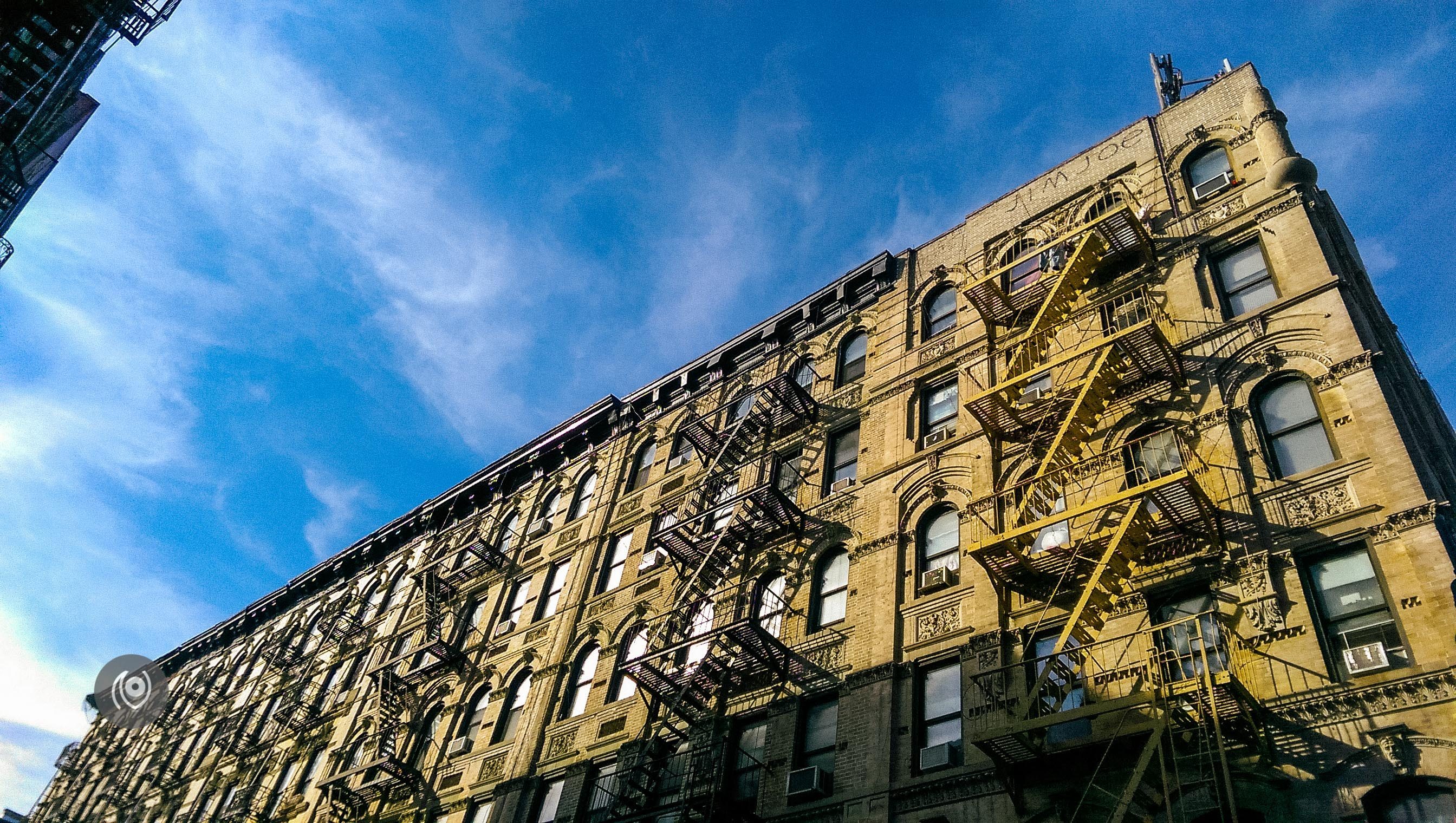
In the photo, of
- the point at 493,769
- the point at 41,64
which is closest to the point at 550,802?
the point at 493,769

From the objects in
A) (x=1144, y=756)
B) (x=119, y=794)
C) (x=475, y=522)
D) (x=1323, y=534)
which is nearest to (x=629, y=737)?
(x=1144, y=756)

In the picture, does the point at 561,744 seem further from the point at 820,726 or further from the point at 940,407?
the point at 940,407

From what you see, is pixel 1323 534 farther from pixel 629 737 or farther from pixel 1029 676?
pixel 629 737

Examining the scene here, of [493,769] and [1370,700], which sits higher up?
[493,769]

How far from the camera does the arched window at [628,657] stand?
2406 centimetres

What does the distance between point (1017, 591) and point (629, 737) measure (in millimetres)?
9803

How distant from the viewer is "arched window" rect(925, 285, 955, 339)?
993 inches

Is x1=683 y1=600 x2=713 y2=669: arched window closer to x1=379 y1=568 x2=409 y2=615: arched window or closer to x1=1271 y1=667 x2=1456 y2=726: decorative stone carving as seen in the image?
x1=1271 y1=667 x2=1456 y2=726: decorative stone carving

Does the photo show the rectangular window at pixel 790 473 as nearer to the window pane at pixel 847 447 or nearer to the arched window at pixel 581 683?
the window pane at pixel 847 447

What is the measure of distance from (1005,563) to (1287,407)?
17.8 feet

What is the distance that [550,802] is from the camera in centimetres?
2347

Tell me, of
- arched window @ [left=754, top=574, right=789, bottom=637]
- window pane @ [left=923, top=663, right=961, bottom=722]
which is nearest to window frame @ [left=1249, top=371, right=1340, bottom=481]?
window pane @ [left=923, top=663, right=961, bottom=722]

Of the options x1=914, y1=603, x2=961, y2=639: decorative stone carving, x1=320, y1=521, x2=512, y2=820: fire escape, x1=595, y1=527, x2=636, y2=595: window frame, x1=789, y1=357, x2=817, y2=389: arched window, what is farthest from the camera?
x1=320, y1=521, x2=512, y2=820: fire escape
